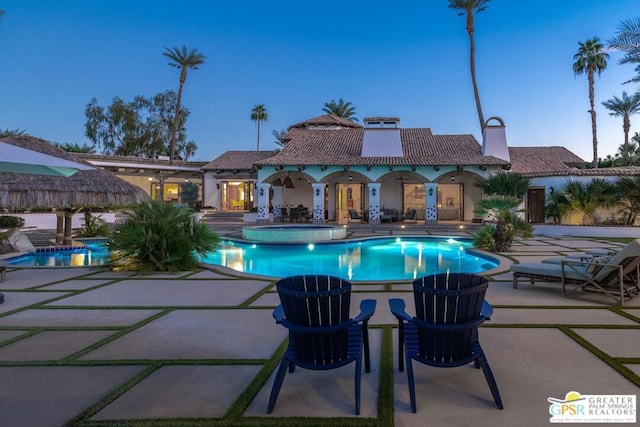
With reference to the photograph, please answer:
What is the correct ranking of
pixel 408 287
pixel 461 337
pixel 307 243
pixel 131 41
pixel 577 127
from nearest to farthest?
pixel 461 337 → pixel 408 287 → pixel 307 243 → pixel 577 127 → pixel 131 41

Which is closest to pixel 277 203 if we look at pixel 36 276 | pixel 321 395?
pixel 36 276

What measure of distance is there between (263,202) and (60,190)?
13439 millimetres

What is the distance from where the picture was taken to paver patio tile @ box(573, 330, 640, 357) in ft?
12.3

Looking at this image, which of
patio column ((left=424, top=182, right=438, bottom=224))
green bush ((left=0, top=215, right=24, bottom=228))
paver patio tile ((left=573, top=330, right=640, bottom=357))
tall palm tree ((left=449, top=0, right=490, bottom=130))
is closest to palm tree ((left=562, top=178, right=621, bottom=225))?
patio column ((left=424, top=182, right=438, bottom=224))

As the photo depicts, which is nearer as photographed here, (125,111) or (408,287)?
(408,287)

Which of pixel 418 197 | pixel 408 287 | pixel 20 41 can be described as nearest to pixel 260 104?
pixel 20 41

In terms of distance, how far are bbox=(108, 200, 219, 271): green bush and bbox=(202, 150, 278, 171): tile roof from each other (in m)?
18.2

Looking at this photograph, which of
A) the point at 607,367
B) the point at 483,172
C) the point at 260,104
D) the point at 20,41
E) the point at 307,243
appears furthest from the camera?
the point at 260,104

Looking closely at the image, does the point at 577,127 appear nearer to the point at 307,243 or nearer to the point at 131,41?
the point at 307,243

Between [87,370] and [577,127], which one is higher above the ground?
[577,127]

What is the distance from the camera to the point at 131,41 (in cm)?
4312

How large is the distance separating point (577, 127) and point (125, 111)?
45816 millimetres

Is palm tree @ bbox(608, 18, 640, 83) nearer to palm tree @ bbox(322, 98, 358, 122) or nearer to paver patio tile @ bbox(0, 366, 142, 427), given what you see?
paver patio tile @ bbox(0, 366, 142, 427)

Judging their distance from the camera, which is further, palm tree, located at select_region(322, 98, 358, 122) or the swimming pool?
palm tree, located at select_region(322, 98, 358, 122)
